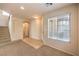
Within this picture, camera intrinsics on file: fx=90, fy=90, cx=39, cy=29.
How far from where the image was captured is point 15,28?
6.19 feet

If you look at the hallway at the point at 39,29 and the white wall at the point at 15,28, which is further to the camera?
the white wall at the point at 15,28

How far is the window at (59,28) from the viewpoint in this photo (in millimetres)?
1729

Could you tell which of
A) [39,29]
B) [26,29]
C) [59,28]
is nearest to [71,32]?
[59,28]

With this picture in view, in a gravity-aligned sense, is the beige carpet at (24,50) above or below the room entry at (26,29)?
below

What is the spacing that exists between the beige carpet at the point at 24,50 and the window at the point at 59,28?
281 mm

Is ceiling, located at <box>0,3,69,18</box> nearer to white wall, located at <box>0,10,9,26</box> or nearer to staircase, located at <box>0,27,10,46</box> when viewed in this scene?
white wall, located at <box>0,10,9,26</box>

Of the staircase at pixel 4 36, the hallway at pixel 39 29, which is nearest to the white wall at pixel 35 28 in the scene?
the hallway at pixel 39 29

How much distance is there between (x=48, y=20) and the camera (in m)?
1.91

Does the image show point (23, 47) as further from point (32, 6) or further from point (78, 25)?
point (78, 25)

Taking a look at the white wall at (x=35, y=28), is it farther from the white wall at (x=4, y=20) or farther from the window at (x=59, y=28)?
the white wall at (x=4, y=20)

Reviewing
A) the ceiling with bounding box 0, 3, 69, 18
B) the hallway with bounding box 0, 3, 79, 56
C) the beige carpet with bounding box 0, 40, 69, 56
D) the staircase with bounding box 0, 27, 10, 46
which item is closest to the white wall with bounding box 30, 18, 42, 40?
the hallway with bounding box 0, 3, 79, 56

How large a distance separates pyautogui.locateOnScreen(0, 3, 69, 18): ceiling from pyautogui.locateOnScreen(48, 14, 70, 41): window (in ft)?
0.78

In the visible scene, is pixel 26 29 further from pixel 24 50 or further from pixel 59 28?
pixel 59 28

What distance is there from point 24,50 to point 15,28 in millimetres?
496
